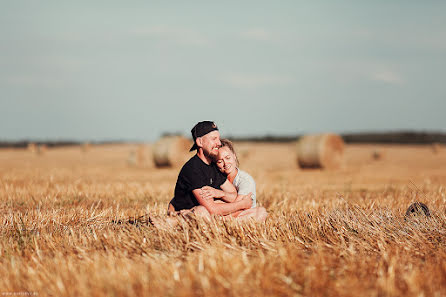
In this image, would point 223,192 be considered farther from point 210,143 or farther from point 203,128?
point 203,128

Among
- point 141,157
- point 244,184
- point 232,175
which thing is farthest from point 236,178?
point 141,157

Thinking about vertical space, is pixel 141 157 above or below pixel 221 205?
below

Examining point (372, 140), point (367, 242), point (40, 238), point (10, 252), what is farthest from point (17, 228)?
point (372, 140)

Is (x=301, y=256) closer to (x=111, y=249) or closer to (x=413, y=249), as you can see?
(x=413, y=249)

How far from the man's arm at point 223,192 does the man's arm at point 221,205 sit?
5cm

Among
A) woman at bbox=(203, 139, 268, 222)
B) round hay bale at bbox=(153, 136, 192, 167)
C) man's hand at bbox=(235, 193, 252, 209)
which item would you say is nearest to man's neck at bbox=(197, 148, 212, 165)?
woman at bbox=(203, 139, 268, 222)

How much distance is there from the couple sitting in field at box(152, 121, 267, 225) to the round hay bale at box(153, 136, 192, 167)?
1401 centimetres

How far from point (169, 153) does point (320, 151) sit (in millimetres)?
6705

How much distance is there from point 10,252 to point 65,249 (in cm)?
44

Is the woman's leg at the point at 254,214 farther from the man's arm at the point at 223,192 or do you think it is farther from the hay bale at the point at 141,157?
the hay bale at the point at 141,157

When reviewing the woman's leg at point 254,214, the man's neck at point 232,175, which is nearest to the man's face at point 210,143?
the man's neck at point 232,175

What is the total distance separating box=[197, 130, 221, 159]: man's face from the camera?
4.46 m

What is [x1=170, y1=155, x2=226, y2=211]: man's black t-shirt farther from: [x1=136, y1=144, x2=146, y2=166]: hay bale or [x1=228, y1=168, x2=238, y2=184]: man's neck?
[x1=136, y1=144, x2=146, y2=166]: hay bale

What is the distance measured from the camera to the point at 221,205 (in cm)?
444
